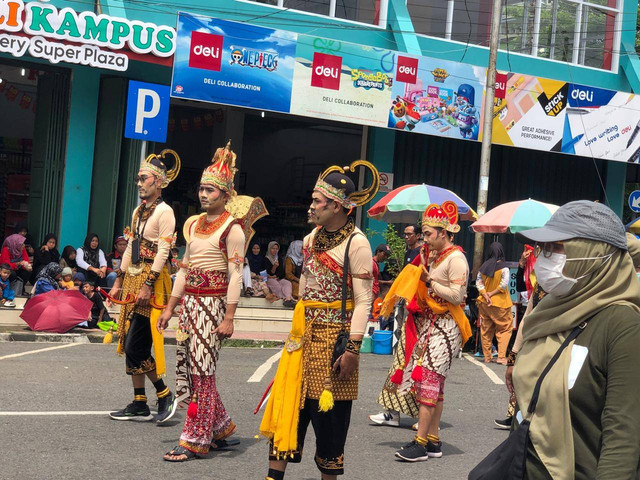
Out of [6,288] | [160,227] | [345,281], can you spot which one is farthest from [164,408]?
[6,288]

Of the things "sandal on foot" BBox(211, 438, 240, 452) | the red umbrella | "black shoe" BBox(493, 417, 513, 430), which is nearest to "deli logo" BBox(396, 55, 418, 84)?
the red umbrella

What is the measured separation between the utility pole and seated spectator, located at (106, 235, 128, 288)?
6.49m

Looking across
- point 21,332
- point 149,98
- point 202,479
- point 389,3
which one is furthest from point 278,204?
point 202,479

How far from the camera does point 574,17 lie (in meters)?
22.5

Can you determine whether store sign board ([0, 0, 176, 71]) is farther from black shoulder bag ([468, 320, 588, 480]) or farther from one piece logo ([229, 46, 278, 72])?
black shoulder bag ([468, 320, 588, 480])

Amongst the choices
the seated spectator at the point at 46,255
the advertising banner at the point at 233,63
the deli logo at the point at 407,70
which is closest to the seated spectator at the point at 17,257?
the seated spectator at the point at 46,255

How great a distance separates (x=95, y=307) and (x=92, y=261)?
1.75m

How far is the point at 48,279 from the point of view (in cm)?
1508

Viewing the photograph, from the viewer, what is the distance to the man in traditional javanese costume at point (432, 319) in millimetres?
7461

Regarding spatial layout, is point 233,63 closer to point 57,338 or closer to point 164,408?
point 57,338

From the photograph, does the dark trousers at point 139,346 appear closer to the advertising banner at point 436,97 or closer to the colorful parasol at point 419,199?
the colorful parasol at point 419,199

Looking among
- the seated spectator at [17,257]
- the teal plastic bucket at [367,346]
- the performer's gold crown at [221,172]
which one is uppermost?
the performer's gold crown at [221,172]

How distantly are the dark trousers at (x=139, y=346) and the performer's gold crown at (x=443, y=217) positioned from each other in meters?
2.48

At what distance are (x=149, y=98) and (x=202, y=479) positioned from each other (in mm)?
10466
